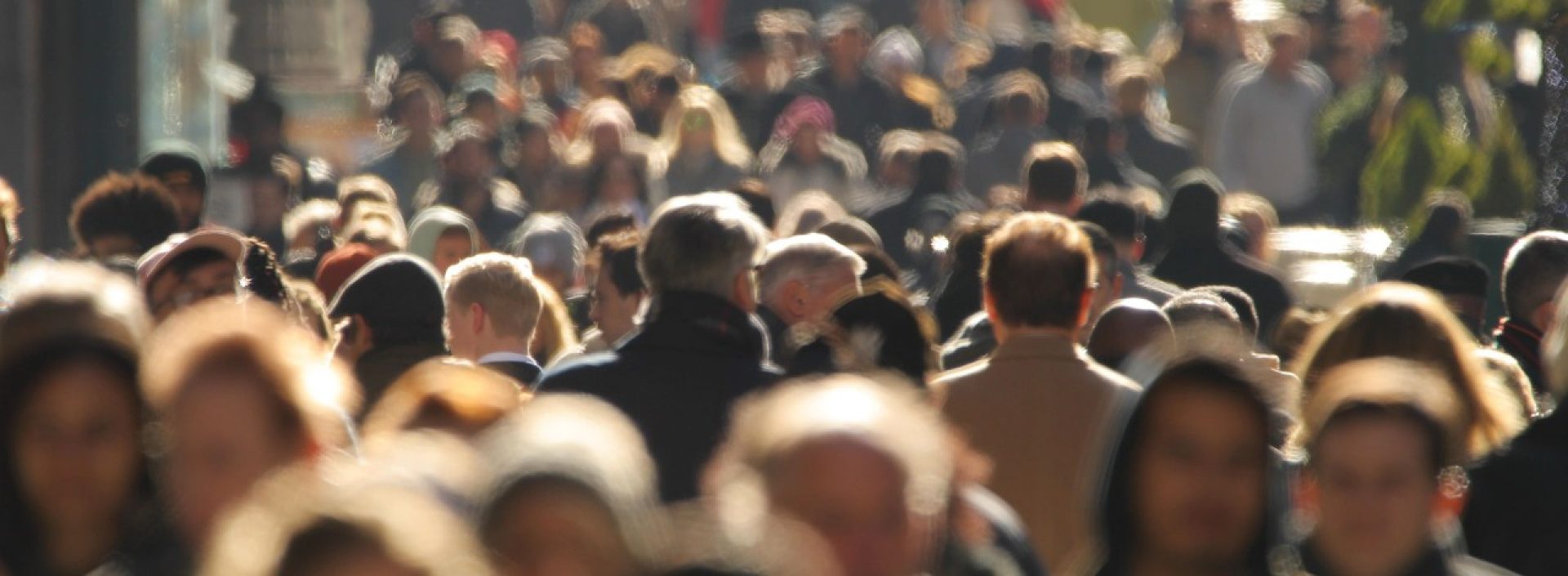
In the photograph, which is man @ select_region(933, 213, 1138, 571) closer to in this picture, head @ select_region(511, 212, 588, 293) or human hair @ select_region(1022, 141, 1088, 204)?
head @ select_region(511, 212, 588, 293)

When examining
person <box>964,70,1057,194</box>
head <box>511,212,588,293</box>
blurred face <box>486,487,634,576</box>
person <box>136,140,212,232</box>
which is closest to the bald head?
blurred face <box>486,487,634,576</box>

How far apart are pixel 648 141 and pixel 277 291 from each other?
9216mm

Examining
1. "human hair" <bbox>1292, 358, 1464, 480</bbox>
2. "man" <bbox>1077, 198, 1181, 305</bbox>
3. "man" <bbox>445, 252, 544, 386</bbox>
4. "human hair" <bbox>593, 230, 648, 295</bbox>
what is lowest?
"man" <bbox>1077, 198, 1181, 305</bbox>

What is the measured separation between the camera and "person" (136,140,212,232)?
11359mm

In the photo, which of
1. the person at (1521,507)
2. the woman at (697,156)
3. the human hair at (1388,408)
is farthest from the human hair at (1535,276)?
the woman at (697,156)

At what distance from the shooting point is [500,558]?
152 inches

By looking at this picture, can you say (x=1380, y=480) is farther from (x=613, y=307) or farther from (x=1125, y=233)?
(x=1125, y=233)

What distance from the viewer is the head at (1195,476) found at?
4977 mm

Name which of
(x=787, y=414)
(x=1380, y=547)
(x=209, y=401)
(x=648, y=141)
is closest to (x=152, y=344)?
(x=209, y=401)

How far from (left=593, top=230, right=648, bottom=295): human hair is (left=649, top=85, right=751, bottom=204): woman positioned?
7.03 metres

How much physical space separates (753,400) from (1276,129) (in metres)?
12.3

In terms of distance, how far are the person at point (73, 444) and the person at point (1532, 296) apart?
208 inches

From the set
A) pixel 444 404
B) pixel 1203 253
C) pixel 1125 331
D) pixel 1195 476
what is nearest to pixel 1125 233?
pixel 1203 253

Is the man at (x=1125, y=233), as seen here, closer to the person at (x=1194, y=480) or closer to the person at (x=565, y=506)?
the person at (x=1194, y=480)
